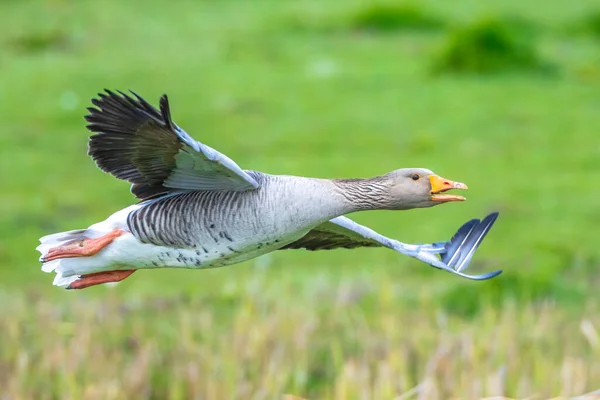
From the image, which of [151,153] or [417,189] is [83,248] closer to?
[151,153]

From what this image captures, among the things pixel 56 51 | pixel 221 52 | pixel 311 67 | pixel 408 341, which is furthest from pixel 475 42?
pixel 408 341

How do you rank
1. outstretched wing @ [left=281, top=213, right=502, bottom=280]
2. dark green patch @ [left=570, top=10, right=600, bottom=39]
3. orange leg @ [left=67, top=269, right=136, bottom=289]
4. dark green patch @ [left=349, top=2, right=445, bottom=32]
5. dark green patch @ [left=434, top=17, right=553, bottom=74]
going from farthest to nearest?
dark green patch @ [left=570, top=10, right=600, bottom=39] → dark green patch @ [left=349, top=2, right=445, bottom=32] → dark green patch @ [left=434, top=17, right=553, bottom=74] → outstretched wing @ [left=281, top=213, right=502, bottom=280] → orange leg @ [left=67, top=269, right=136, bottom=289]

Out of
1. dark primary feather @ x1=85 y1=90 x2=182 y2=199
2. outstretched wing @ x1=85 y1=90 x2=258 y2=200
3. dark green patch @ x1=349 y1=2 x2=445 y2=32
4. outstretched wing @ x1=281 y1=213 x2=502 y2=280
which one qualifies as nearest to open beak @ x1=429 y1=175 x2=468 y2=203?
outstretched wing @ x1=281 y1=213 x2=502 y2=280

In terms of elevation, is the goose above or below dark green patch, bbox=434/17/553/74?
below

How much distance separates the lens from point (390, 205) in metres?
6.03

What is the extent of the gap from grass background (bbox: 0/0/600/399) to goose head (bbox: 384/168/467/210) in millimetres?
1512

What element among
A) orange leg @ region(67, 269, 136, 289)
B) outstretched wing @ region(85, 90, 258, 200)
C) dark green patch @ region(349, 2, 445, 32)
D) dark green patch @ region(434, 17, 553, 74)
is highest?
dark green patch @ region(349, 2, 445, 32)

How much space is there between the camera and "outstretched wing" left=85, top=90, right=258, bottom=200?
18.7 feet

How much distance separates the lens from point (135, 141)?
5.91 meters

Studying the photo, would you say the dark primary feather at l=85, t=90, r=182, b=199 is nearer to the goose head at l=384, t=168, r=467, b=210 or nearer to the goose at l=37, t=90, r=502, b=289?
the goose at l=37, t=90, r=502, b=289

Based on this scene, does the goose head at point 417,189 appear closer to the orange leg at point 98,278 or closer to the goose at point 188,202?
the goose at point 188,202

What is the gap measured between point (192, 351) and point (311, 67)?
8.30 meters

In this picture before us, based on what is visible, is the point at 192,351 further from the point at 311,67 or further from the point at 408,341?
the point at 311,67

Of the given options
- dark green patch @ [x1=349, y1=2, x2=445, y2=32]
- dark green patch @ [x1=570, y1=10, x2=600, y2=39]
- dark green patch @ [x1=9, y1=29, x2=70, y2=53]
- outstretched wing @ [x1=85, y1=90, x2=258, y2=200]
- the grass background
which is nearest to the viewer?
outstretched wing @ [x1=85, y1=90, x2=258, y2=200]
